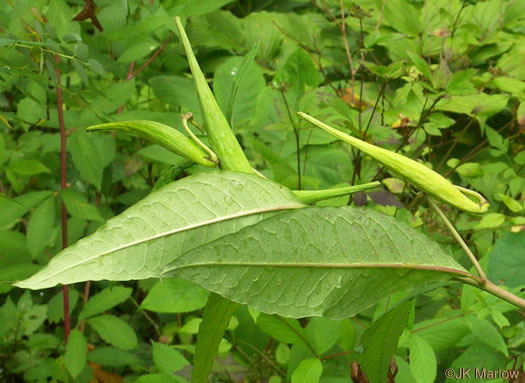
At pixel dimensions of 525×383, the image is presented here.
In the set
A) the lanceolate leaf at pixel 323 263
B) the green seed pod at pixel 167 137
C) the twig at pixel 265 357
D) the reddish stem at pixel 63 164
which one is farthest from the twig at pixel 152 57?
the lanceolate leaf at pixel 323 263

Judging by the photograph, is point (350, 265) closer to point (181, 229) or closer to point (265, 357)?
point (181, 229)

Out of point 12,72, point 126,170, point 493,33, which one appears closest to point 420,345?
point 12,72

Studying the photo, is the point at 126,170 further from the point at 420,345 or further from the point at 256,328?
the point at 420,345

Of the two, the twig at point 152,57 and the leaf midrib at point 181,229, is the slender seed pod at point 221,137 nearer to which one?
the leaf midrib at point 181,229

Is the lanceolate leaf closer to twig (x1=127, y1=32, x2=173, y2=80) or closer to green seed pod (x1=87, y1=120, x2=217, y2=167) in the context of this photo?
green seed pod (x1=87, y1=120, x2=217, y2=167)

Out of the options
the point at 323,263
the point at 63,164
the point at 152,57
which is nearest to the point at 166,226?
the point at 323,263
